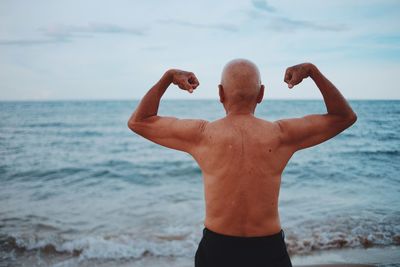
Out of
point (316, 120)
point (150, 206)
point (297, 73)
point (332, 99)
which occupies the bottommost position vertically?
point (150, 206)

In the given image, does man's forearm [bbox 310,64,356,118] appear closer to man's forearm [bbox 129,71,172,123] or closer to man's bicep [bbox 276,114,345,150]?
man's bicep [bbox 276,114,345,150]

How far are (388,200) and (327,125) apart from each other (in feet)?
27.1

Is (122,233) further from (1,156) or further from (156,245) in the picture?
(1,156)

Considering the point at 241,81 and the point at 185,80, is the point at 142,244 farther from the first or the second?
the point at 241,81

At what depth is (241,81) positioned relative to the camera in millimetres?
2209

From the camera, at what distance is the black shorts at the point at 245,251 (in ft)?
6.91

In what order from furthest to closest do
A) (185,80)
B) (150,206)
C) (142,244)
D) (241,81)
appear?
(150,206), (142,244), (185,80), (241,81)

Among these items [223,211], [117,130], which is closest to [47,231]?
[223,211]

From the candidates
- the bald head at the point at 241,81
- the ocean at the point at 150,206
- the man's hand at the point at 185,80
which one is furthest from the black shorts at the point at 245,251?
the ocean at the point at 150,206

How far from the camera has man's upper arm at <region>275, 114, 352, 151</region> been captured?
7.27 ft

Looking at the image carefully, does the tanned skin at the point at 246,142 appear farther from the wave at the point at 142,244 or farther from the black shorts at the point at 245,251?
A: the wave at the point at 142,244

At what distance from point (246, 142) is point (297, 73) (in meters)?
0.63

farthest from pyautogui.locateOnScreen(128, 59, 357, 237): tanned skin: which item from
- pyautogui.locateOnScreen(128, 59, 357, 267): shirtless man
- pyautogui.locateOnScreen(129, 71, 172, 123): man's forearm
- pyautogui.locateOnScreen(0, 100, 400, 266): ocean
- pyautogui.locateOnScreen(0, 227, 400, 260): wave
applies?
pyautogui.locateOnScreen(0, 227, 400, 260): wave

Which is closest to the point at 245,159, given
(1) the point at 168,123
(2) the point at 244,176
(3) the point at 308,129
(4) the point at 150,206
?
(2) the point at 244,176
